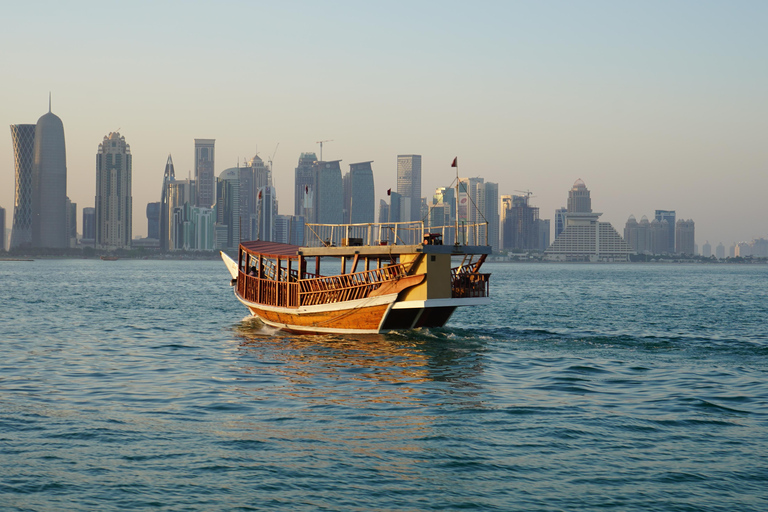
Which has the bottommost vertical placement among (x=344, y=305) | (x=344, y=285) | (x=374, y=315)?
(x=374, y=315)

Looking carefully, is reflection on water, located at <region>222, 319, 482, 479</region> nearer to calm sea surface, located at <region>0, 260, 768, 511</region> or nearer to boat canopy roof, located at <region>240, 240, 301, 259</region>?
calm sea surface, located at <region>0, 260, 768, 511</region>

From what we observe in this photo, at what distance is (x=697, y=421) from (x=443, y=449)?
7044 millimetres

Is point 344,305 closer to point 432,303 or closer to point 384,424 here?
point 432,303

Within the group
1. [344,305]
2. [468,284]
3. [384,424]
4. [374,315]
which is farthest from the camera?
[468,284]

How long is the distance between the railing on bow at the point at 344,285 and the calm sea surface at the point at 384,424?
2.17 metres

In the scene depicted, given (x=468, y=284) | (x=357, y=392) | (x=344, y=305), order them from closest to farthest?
(x=357, y=392) < (x=344, y=305) < (x=468, y=284)

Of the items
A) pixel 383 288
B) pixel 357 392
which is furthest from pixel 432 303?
pixel 357 392

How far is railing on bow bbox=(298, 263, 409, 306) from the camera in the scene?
3403cm

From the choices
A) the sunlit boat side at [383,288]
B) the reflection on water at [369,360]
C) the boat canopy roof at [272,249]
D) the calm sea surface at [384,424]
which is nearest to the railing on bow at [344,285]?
the sunlit boat side at [383,288]

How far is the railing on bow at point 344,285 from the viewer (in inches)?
1340

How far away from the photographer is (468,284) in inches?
1393

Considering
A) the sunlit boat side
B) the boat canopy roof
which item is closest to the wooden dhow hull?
the sunlit boat side

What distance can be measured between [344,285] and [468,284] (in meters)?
5.87

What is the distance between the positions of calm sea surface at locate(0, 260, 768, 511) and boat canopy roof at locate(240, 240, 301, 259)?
17.5ft
